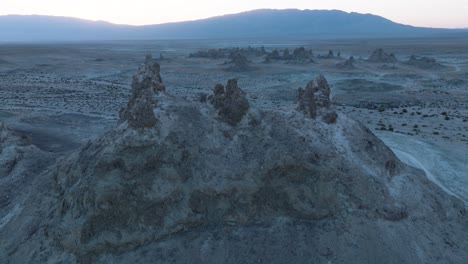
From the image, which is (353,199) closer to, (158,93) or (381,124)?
(158,93)

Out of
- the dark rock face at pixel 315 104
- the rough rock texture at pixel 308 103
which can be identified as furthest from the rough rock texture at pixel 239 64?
the rough rock texture at pixel 308 103

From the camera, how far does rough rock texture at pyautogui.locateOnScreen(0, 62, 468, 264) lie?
11.2 metres

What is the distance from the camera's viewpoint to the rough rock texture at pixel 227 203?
36.7 ft

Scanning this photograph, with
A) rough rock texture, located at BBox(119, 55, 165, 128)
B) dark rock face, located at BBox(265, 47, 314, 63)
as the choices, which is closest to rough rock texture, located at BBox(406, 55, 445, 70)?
dark rock face, located at BBox(265, 47, 314, 63)

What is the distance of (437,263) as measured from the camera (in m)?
11.7

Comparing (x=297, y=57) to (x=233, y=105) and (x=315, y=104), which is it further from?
(x=233, y=105)

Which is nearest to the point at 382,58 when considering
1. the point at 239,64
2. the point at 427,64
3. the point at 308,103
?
the point at 427,64

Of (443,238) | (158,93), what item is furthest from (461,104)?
(158,93)

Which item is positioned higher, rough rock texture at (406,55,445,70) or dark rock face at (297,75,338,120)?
dark rock face at (297,75,338,120)

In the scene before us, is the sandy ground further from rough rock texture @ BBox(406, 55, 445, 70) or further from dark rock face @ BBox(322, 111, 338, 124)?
dark rock face @ BBox(322, 111, 338, 124)

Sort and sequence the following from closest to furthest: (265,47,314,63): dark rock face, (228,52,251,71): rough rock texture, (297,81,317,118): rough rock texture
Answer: (297,81,317,118): rough rock texture
(228,52,251,71): rough rock texture
(265,47,314,63): dark rock face

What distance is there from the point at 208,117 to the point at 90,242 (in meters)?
5.16

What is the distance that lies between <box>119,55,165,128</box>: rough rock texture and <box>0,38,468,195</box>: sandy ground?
29.9 feet

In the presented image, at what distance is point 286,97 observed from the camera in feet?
153
